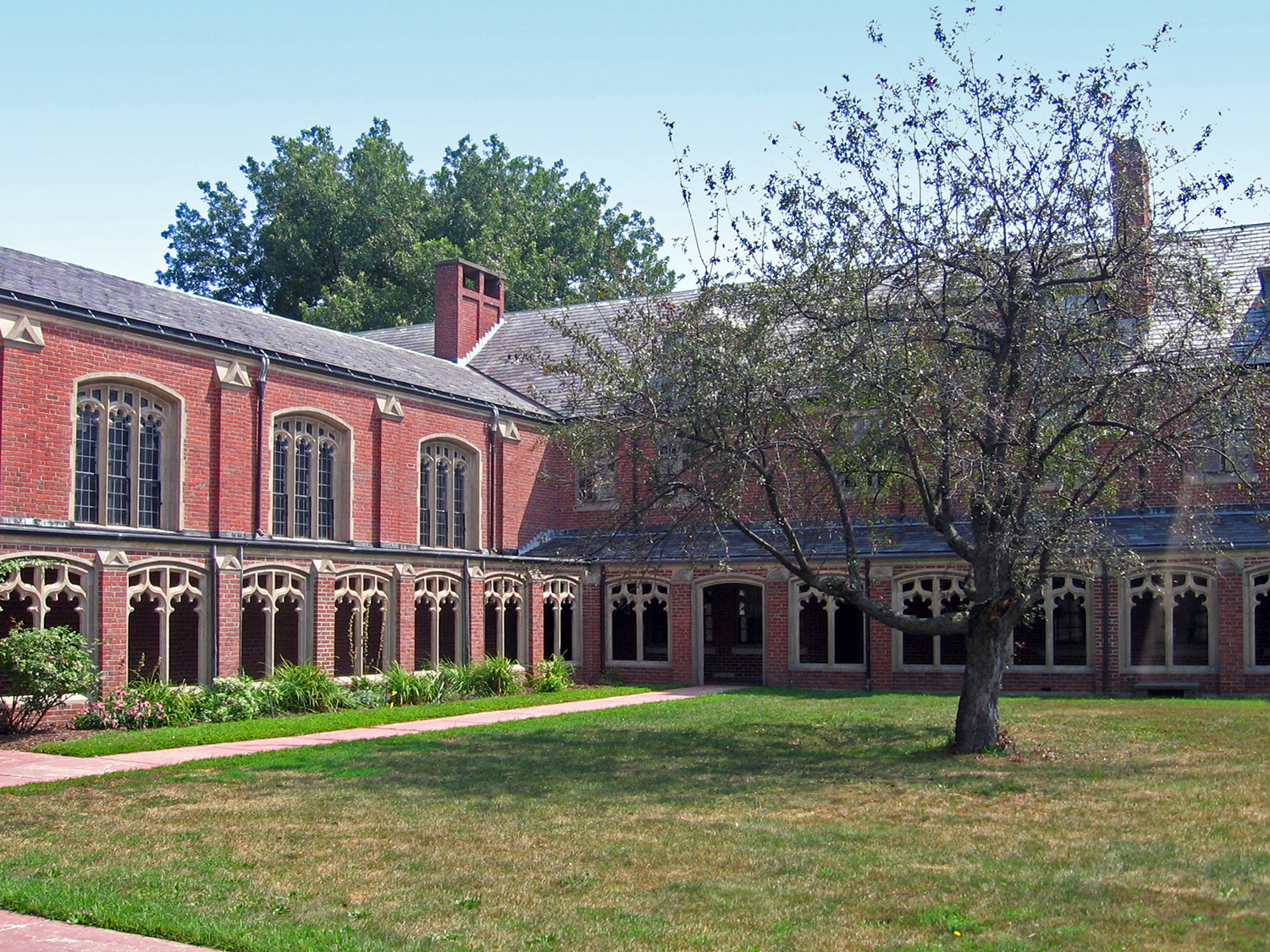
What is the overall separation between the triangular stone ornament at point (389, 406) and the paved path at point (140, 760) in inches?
265

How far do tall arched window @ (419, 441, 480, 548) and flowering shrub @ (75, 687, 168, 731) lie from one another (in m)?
8.81

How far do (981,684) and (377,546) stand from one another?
13.5 meters

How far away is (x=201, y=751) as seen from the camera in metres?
14.4

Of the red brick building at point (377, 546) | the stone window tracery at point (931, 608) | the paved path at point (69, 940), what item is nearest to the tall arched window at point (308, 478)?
the red brick building at point (377, 546)

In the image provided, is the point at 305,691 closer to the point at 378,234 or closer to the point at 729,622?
the point at 729,622

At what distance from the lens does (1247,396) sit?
13.0 metres

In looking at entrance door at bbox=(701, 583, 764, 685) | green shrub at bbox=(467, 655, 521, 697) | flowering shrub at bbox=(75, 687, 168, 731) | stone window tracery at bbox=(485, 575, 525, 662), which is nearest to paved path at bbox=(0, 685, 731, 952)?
green shrub at bbox=(467, 655, 521, 697)

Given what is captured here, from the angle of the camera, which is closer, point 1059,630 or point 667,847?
point 667,847

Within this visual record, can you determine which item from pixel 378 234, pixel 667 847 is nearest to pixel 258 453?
pixel 667 847

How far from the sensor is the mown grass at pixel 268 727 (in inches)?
581

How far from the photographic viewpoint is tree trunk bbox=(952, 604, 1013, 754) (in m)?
13.8

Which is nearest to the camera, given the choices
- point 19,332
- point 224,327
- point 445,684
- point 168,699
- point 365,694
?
point 168,699

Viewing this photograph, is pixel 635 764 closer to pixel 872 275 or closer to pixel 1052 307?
pixel 872 275

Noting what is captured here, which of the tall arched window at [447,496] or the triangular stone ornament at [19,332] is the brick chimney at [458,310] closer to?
the tall arched window at [447,496]
